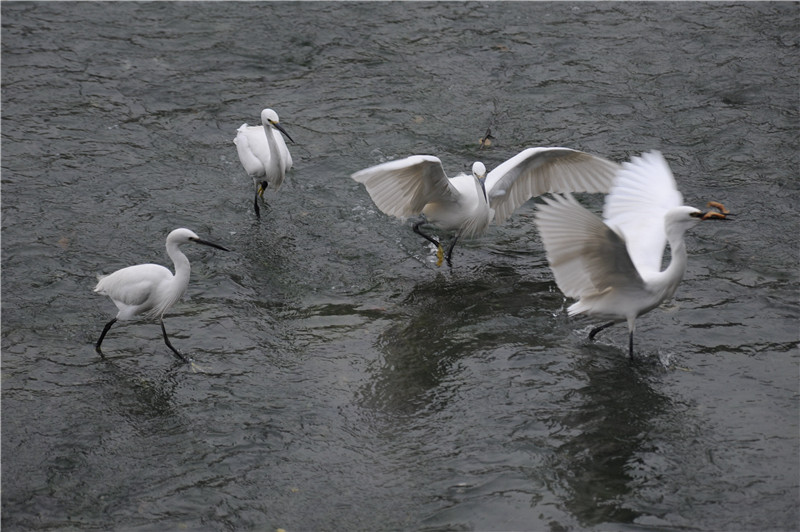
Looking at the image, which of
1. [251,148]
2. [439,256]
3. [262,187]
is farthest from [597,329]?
[251,148]

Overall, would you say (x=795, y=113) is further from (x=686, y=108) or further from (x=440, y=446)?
(x=440, y=446)

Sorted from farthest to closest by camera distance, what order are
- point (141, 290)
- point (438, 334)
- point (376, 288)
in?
point (376, 288)
point (438, 334)
point (141, 290)

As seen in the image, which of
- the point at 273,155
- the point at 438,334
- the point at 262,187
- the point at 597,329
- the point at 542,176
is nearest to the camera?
the point at 597,329

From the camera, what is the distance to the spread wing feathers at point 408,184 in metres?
6.35

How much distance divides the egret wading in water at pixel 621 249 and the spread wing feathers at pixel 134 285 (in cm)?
241

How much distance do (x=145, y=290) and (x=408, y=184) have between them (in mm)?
2120

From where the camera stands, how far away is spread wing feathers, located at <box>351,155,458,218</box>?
20.8 ft

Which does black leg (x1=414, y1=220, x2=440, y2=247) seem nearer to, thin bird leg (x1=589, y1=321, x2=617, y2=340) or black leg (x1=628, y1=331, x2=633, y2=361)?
thin bird leg (x1=589, y1=321, x2=617, y2=340)

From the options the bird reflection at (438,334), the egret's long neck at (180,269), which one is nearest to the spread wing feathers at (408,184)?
the bird reflection at (438,334)

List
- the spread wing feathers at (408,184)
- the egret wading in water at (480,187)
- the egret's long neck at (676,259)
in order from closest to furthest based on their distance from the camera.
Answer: the egret's long neck at (676,259) → the spread wing feathers at (408,184) → the egret wading in water at (480,187)

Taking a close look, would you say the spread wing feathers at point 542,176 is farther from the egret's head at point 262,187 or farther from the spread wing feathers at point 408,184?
the egret's head at point 262,187

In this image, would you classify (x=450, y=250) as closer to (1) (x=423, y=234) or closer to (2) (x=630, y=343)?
(1) (x=423, y=234)

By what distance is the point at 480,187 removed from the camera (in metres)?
6.84

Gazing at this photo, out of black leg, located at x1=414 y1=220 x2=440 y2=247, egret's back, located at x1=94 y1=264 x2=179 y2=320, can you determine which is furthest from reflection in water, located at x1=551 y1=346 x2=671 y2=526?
egret's back, located at x1=94 y1=264 x2=179 y2=320
